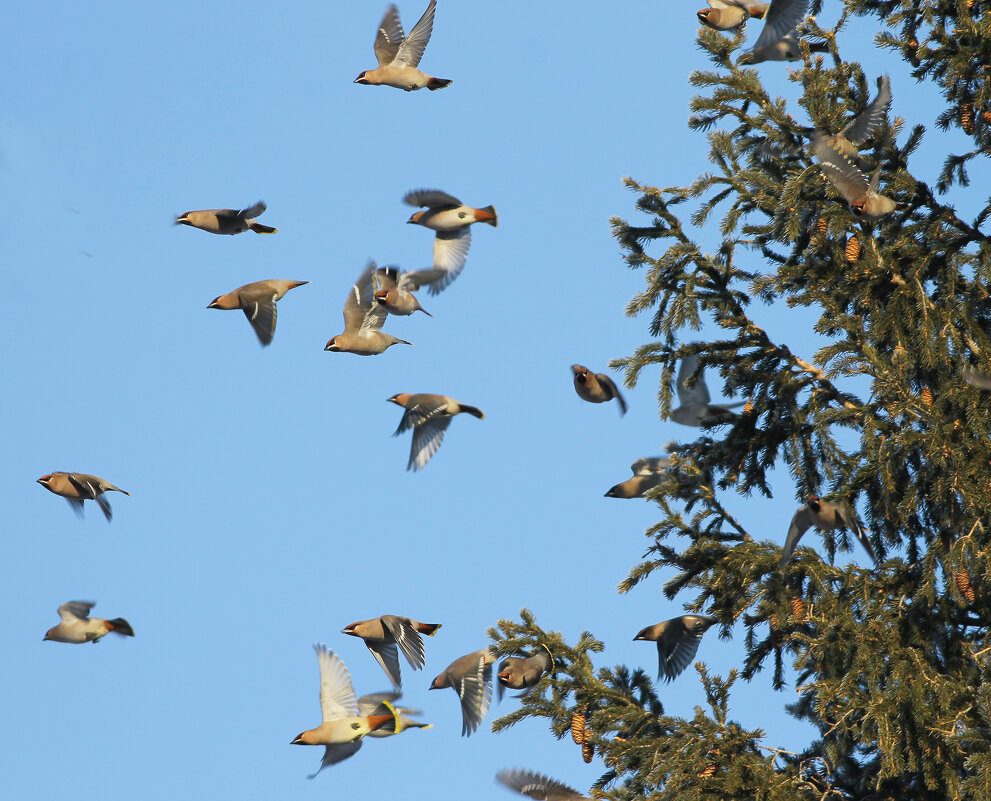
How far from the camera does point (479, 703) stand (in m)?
7.25

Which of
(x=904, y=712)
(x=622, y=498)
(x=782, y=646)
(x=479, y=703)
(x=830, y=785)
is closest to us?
(x=904, y=712)

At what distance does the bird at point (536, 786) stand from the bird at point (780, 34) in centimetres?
437

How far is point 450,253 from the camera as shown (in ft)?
28.8

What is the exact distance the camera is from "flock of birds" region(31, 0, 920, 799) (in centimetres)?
628

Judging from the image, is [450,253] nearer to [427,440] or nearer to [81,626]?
[427,440]

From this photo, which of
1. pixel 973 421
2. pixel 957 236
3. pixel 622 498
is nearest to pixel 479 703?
pixel 622 498

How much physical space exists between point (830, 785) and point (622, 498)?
3.01 m

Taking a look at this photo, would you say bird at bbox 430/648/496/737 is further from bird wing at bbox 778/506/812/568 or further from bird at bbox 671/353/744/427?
bird wing at bbox 778/506/812/568

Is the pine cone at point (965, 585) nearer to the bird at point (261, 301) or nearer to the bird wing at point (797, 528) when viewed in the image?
the bird wing at point (797, 528)

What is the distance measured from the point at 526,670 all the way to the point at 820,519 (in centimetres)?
169

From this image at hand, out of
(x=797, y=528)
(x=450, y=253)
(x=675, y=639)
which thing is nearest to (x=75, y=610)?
(x=450, y=253)

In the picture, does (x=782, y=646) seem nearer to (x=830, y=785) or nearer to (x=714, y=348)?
(x=830, y=785)

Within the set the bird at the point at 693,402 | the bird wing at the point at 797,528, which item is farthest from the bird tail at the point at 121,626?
the bird wing at the point at 797,528

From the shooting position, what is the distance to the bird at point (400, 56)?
343 inches
